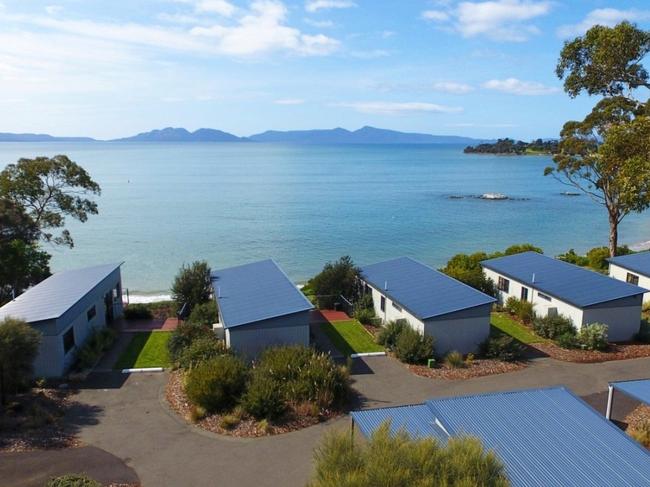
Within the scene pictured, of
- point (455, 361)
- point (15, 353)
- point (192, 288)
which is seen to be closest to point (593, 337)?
point (455, 361)

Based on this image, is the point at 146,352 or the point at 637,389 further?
the point at 146,352

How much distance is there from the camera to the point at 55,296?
21922mm

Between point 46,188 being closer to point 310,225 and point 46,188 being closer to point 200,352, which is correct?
point 200,352

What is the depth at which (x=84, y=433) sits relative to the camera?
14953mm

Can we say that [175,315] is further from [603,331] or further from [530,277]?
[603,331]

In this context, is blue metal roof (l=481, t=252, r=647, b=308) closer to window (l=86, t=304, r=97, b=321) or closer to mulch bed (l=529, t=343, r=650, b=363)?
Answer: mulch bed (l=529, t=343, r=650, b=363)

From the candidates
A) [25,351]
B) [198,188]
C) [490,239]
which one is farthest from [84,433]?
[198,188]

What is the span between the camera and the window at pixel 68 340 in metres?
19.9

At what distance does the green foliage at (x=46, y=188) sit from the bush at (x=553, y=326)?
28996 millimetres

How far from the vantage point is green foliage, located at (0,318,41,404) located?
16.0 metres

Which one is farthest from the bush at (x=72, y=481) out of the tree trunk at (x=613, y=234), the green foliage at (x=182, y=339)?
the tree trunk at (x=613, y=234)

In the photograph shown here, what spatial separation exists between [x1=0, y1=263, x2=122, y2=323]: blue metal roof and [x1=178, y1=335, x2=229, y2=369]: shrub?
4.63 metres

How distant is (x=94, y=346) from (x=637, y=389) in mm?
18709

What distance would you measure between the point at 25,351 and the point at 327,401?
368 inches
